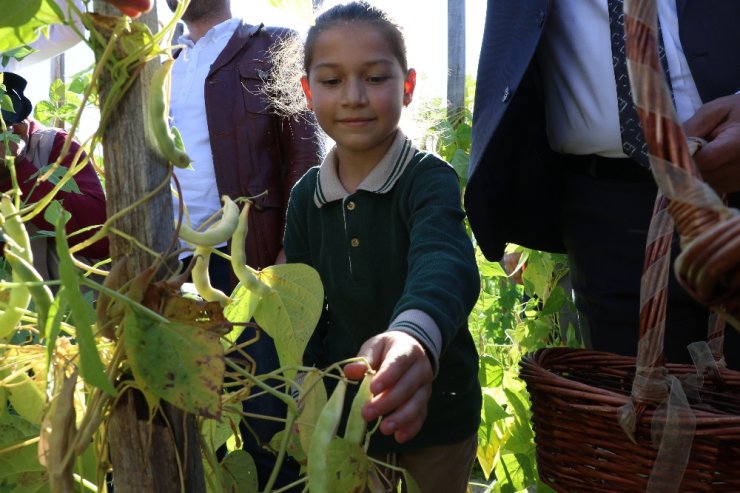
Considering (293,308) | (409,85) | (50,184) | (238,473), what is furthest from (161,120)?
(50,184)

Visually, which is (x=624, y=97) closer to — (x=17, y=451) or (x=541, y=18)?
(x=541, y=18)

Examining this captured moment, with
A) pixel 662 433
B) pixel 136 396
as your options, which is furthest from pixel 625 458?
pixel 136 396

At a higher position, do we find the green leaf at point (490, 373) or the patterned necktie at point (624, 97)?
the patterned necktie at point (624, 97)

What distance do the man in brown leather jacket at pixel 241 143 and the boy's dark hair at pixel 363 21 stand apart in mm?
669

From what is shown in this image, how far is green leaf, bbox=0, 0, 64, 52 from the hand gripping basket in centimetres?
45

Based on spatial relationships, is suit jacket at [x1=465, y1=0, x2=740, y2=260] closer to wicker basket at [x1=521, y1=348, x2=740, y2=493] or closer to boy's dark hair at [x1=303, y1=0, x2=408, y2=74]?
boy's dark hair at [x1=303, y1=0, x2=408, y2=74]

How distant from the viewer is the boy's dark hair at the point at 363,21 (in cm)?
141

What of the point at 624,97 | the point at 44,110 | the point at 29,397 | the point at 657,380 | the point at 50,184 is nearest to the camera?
the point at 29,397

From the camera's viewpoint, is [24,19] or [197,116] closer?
[24,19]

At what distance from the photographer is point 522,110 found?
4.79 ft

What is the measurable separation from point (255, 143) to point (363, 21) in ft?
2.57

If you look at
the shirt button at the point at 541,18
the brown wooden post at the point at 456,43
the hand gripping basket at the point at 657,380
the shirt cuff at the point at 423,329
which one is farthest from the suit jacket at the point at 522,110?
the brown wooden post at the point at 456,43

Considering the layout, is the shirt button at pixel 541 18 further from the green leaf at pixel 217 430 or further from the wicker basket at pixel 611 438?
the green leaf at pixel 217 430

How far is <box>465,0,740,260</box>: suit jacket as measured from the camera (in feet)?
4.21
